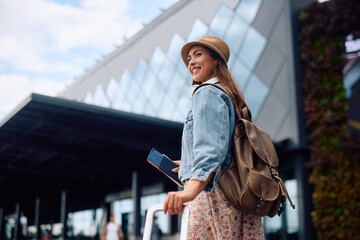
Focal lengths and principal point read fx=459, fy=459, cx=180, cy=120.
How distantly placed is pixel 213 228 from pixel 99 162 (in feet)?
46.2

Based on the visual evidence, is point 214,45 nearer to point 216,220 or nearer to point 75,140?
point 216,220

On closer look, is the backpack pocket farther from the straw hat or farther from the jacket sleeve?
the straw hat

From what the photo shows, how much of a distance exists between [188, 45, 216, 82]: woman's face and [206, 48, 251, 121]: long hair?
2 cm

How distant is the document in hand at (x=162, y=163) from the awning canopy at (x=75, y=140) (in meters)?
8.25

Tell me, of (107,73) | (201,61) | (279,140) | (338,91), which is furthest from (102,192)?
(201,61)

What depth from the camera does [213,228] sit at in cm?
210

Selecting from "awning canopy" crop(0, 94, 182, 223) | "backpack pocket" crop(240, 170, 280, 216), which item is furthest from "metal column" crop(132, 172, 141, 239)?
"backpack pocket" crop(240, 170, 280, 216)

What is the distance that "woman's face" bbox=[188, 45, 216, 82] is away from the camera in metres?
2.35

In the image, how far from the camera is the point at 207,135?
6.56 feet

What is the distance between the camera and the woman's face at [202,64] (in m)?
2.35

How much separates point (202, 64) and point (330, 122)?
12.3 meters


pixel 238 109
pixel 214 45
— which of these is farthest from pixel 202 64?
pixel 238 109

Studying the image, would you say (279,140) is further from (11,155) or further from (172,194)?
(172,194)

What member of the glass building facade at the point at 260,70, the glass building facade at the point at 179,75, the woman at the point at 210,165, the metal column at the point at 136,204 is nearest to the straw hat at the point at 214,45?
the woman at the point at 210,165
